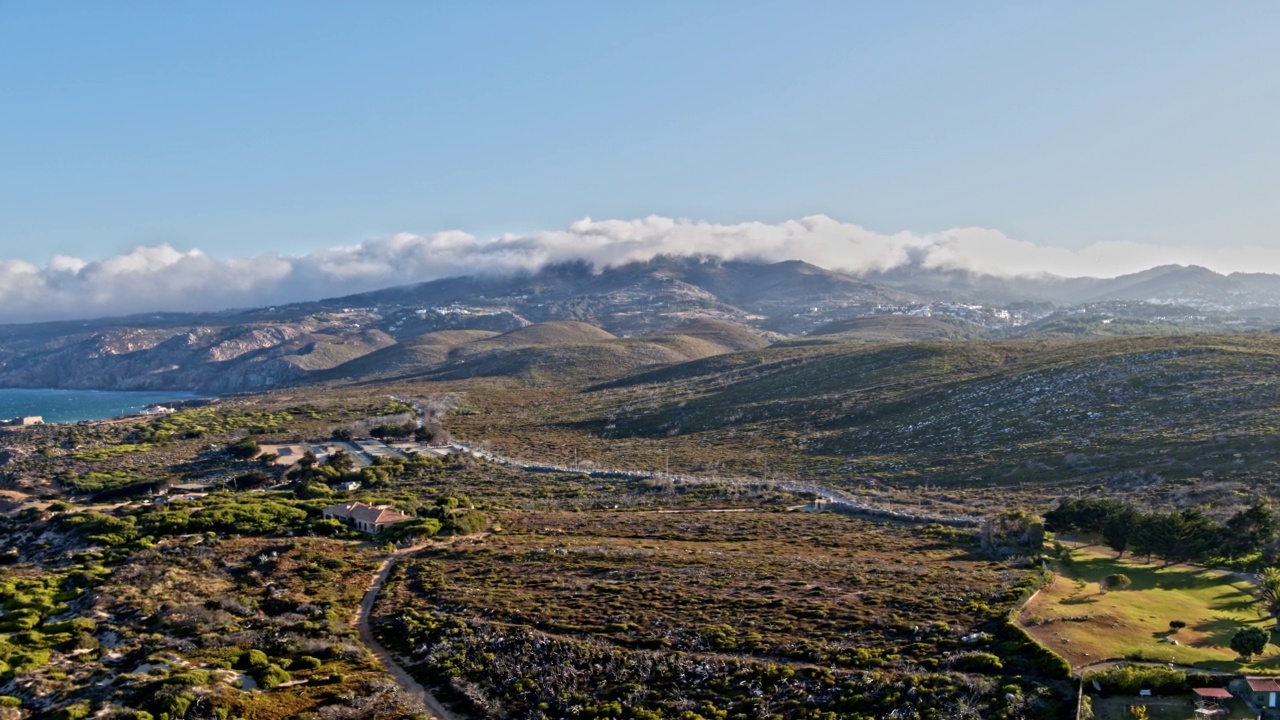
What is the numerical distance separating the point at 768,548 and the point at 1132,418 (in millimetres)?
49962

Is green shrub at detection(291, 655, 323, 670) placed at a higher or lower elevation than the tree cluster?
lower

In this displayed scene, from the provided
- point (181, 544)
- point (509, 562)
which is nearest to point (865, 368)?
point (509, 562)

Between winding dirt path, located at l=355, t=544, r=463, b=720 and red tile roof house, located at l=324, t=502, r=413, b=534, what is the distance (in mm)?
8418

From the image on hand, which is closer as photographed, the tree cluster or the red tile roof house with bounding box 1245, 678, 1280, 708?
the red tile roof house with bounding box 1245, 678, 1280, 708

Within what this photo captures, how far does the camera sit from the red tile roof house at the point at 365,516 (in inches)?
2192

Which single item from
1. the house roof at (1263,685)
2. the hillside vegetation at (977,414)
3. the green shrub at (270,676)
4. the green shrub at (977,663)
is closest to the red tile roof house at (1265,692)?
the house roof at (1263,685)

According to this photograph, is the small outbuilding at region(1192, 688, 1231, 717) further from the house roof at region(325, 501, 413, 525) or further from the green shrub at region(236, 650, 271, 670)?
the house roof at region(325, 501, 413, 525)

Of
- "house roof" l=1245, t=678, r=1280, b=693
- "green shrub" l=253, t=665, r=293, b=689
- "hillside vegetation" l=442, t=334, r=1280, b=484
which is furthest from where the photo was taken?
"hillside vegetation" l=442, t=334, r=1280, b=484

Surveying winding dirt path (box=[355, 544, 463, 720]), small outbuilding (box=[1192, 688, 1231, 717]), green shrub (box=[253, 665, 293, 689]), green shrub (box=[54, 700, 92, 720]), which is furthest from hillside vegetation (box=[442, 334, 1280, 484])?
green shrub (box=[54, 700, 92, 720])

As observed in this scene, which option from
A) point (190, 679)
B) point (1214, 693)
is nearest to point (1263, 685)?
point (1214, 693)

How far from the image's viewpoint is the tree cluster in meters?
40.5

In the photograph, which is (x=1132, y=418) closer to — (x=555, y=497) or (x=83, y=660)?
(x=555, y=497)

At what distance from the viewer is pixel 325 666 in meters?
31.5

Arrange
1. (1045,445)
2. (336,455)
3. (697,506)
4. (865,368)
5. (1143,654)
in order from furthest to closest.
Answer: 1. (865,368)
2. (336,455)
3. (1045,445)
4. (697,506)
5. (1143,654)
